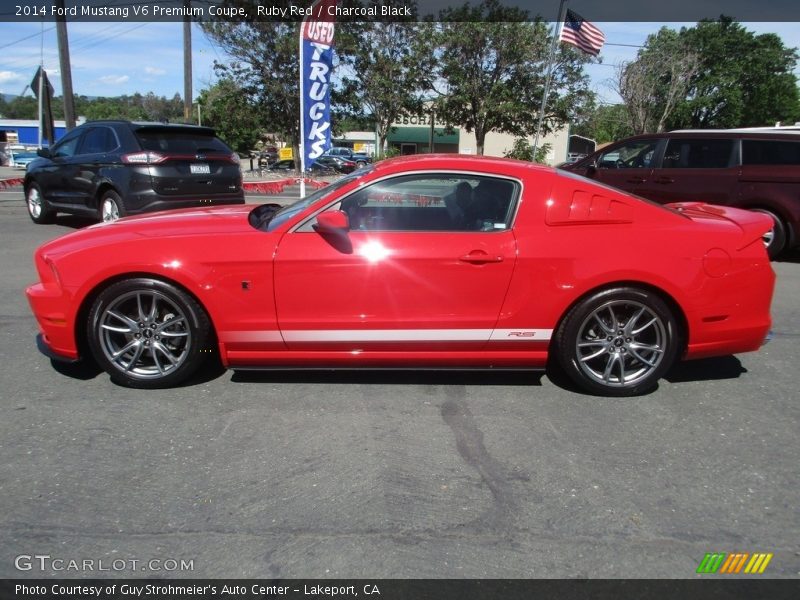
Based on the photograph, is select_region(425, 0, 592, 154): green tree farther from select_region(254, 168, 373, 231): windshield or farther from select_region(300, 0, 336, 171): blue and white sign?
select_region(254, 168, 373, 231): windshield

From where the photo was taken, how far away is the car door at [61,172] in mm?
9471

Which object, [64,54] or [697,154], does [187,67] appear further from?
[697,154]

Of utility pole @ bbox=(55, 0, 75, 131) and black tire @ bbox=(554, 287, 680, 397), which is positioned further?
utility pole @ bbox=(55, 0, 75, 131)

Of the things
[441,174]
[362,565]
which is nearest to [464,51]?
[441,174]

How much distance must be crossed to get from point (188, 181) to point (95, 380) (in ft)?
17.7

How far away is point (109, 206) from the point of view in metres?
8.94

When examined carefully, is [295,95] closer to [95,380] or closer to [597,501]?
[95,380]

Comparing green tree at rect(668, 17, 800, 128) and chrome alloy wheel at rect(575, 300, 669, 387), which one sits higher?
green tree at rect(668, 17, 800, 128)

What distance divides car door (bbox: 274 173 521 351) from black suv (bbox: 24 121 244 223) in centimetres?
573

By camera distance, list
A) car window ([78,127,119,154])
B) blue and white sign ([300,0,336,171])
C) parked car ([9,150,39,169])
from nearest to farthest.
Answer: car window ([78,127,119,154])
blue and white sign ([300,0,336,171])
parked car ([9,150,39,169])

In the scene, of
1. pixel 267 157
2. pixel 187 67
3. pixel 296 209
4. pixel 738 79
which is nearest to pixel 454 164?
pixel 296 209

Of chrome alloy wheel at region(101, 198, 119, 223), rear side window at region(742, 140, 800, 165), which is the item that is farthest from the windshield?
rear side window at region(742, 140, 800, 165)

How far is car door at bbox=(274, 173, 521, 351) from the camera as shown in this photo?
3646mm

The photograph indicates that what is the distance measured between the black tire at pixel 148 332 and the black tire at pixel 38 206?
761 centimetres
